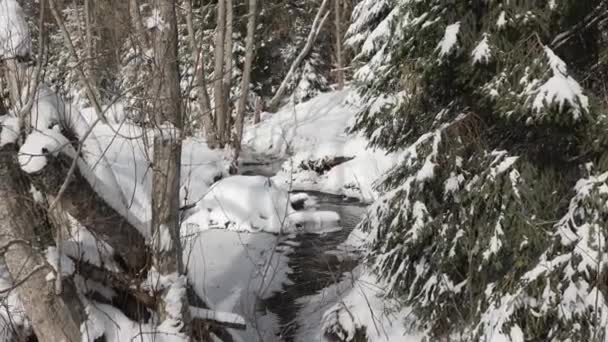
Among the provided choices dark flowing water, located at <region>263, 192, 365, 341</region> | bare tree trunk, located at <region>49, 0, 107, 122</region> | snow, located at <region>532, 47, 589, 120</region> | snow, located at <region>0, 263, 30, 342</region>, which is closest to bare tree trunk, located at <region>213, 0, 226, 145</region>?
dark flowing water, located at <region>263, 192, 365, 341</region>

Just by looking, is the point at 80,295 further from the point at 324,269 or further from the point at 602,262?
the point at 324,269

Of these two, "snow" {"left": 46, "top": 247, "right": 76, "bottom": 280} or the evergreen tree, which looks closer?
"snow" {"left": 46, "top": 247, "right": 76, "bottom": 280}

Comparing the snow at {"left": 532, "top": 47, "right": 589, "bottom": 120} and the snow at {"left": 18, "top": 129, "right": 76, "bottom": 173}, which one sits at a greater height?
the snow at {"left": 532, "top": 47, "right": 589, "bottom": 120}

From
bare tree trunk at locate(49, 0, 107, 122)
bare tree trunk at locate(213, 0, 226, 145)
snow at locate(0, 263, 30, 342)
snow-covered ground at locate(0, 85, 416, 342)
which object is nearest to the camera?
bare tree trunk at locate(49, 0, 107, 122)

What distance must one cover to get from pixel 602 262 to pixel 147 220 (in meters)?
2.91

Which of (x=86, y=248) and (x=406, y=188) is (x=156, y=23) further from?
(x=406, y=188)

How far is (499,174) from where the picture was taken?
3572 mm

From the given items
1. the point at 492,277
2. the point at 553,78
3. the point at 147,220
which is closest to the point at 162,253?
the point at 147,220

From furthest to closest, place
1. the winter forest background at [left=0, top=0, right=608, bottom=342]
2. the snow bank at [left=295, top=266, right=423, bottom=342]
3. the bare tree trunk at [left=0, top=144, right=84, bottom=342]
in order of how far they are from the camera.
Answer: the snow bank at [left=295, top=266, right=423, bottom=342]
the winter forest background at [left=0, top=0, right=608, bottom=342]
the bare tree trunk at [left=0, top=144, right=84, bottom=342]

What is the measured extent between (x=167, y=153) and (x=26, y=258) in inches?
38.5

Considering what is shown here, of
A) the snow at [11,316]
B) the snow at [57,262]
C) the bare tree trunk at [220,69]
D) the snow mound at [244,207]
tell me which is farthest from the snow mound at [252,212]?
the snow at [57,262]

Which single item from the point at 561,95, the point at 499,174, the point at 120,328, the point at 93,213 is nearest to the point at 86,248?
the point at 93,213

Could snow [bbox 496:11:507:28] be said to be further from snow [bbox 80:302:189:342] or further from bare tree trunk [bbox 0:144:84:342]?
bare tree trunk [bbox 0:144:84:342]

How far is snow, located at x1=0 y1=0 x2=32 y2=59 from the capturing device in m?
2.69
